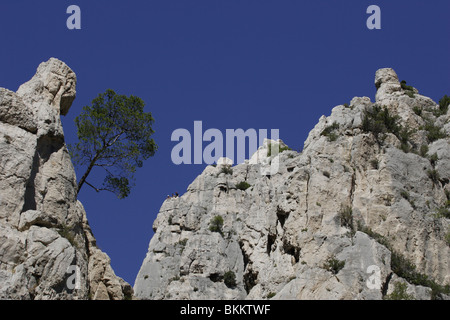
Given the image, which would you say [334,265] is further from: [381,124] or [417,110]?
[417,110]

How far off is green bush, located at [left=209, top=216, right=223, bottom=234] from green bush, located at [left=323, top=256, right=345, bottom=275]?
26016 millimetres

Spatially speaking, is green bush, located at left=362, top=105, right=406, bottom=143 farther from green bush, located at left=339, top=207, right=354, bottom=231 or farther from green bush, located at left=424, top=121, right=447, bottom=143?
green bush, located at left=339, top=207, right=354, bottom=231

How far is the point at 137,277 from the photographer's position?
66.7 meters

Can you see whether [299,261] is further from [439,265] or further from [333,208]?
[439,265]

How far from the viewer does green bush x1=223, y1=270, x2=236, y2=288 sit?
59156 millimetres

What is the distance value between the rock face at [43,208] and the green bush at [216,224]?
26.3m

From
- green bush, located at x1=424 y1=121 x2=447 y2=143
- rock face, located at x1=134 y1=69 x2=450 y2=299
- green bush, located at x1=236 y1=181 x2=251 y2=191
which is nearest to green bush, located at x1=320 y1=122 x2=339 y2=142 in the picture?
rock face, located at x1=134 y1=69 x2=450 y2=299

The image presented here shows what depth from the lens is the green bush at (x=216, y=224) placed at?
210 ft

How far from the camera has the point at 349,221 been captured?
139 feet

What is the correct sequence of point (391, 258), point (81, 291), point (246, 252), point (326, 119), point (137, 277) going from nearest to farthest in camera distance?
point (81, 291) < point (391, 258) < point (326, 119) < point (246, 252) < point (137, 277)

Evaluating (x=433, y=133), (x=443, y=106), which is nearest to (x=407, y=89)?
(x=443, y=106)

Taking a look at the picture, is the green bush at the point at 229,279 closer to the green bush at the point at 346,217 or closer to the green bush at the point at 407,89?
the green bush at the point at 346,217
